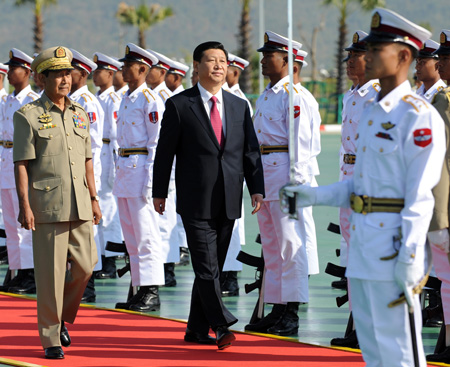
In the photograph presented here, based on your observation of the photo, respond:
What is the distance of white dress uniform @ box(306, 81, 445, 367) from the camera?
4.42 m

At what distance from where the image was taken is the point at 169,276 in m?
9.10

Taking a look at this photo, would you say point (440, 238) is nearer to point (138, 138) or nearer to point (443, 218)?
point (443, 218)

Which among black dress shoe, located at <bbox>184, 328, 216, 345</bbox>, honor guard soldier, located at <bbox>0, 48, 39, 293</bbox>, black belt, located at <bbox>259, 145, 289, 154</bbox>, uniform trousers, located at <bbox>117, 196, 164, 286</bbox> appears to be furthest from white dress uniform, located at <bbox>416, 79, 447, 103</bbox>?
honor guard soldier, located at <bbox>0, 48, 39, 293</bbox>

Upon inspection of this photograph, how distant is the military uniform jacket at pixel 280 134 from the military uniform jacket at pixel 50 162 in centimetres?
139

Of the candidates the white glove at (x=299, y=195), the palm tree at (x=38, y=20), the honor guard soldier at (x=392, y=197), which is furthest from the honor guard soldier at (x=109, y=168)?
the palm tree at (x=38, y=20)

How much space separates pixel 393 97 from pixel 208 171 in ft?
6.80

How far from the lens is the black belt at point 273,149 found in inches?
280

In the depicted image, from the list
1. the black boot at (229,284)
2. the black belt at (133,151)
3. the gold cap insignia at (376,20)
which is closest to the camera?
the gold cap insignia at (376,20)

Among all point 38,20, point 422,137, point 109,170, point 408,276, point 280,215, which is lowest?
point 408,276

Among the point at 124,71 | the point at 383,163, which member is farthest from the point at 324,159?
the point at 383,163

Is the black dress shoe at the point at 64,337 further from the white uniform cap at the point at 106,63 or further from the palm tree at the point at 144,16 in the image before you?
the palm tree at the point at 144,16

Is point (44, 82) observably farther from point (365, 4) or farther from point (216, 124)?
point (365, 4)

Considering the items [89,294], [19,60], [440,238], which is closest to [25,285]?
[89,294]

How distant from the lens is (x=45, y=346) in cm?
626
